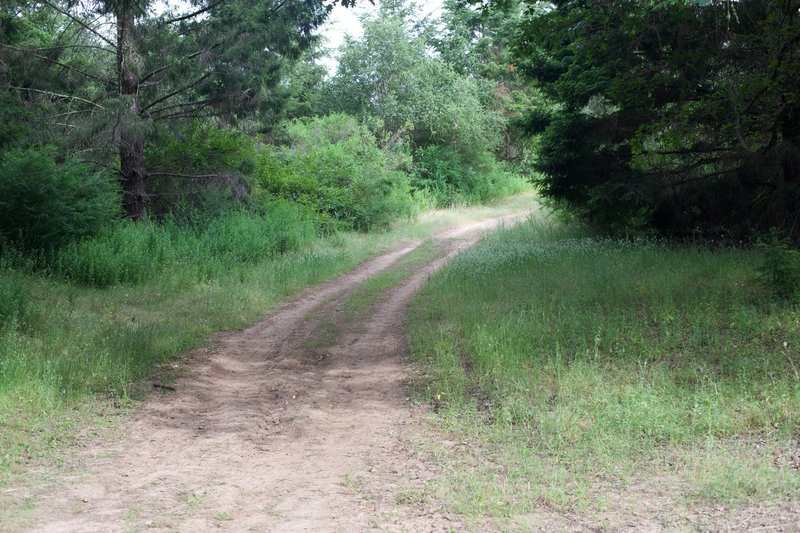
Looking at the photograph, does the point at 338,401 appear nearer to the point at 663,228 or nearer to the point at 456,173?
the point at 663,228

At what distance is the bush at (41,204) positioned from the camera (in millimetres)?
13461

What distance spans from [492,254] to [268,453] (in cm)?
1125

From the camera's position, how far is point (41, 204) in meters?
13.7

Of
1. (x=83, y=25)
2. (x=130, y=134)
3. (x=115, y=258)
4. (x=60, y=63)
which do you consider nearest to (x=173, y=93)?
(x=130, y=134)

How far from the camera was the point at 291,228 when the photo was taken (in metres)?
20.7

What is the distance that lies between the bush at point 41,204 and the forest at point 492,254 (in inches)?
2.2

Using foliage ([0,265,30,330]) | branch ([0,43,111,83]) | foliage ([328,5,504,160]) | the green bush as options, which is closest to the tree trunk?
branch ([0,43,111,83])

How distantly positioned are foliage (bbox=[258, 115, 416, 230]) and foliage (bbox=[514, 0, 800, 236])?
9877mm

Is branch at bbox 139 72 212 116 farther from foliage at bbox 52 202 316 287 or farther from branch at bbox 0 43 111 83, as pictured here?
foliage at bbox 52 202 316 287

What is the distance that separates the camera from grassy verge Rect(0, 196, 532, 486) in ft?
22.3

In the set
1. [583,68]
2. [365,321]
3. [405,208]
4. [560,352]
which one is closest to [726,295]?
[560,352]

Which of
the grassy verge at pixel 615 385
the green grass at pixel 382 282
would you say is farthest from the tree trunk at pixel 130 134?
the grassy verge at pixel 615 385

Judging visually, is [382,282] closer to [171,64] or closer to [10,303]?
[10,303]

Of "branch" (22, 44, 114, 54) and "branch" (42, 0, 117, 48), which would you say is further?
"branch" (22, 44, 114, 54)
